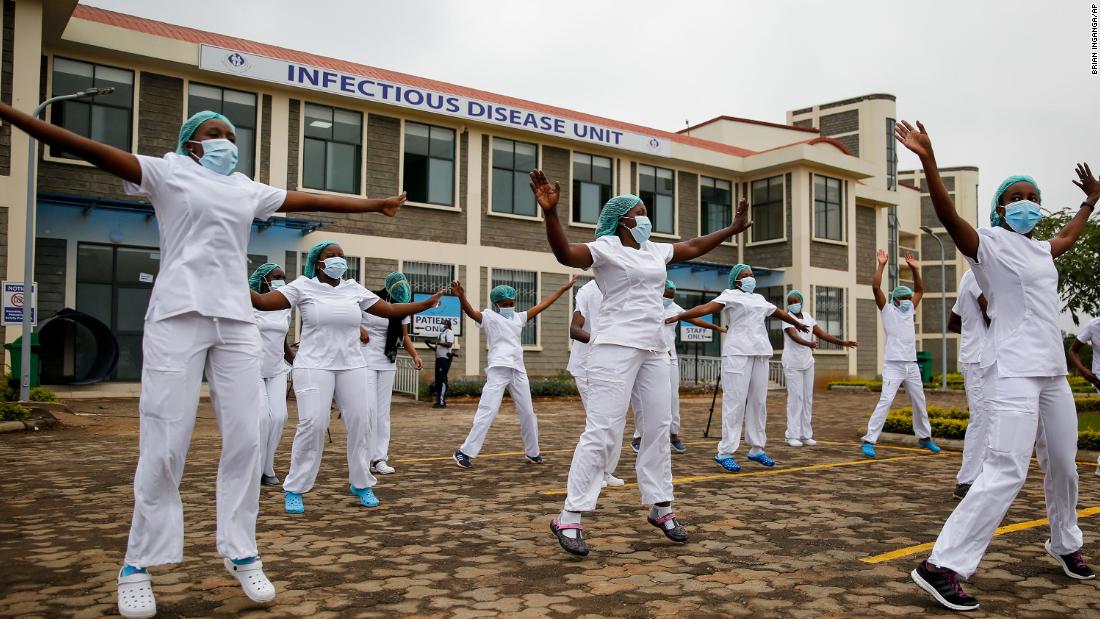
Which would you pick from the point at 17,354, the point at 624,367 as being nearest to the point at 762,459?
the point at 624,367

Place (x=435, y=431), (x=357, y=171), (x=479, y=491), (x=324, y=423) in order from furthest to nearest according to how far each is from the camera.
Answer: (x=357, y=171), (x=435, y=431), (x=479, y=491), (x=324, y=423)

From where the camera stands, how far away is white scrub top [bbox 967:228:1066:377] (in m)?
4.42

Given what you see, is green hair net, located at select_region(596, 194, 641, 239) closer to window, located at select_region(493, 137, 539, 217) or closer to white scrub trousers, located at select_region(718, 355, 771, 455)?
white scrub trousers, located at select_region(718, 355, 771, 455)

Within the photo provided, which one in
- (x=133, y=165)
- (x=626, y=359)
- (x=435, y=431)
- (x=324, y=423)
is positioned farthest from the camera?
(x=435, y=431)

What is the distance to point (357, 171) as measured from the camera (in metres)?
23.3

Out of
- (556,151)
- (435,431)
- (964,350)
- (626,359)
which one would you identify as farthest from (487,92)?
(626,359)

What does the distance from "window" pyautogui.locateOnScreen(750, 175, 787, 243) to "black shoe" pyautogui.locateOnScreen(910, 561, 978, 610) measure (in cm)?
2803

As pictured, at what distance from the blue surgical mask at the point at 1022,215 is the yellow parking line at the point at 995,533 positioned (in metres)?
1.61

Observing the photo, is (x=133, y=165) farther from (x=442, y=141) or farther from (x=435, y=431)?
(x=442, y=141)

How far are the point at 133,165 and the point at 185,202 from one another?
27cm

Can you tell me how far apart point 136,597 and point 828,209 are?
101 ft

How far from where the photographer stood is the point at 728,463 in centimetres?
882

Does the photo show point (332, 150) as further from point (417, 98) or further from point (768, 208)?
point (768, 208)

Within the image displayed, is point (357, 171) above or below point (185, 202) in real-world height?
above
